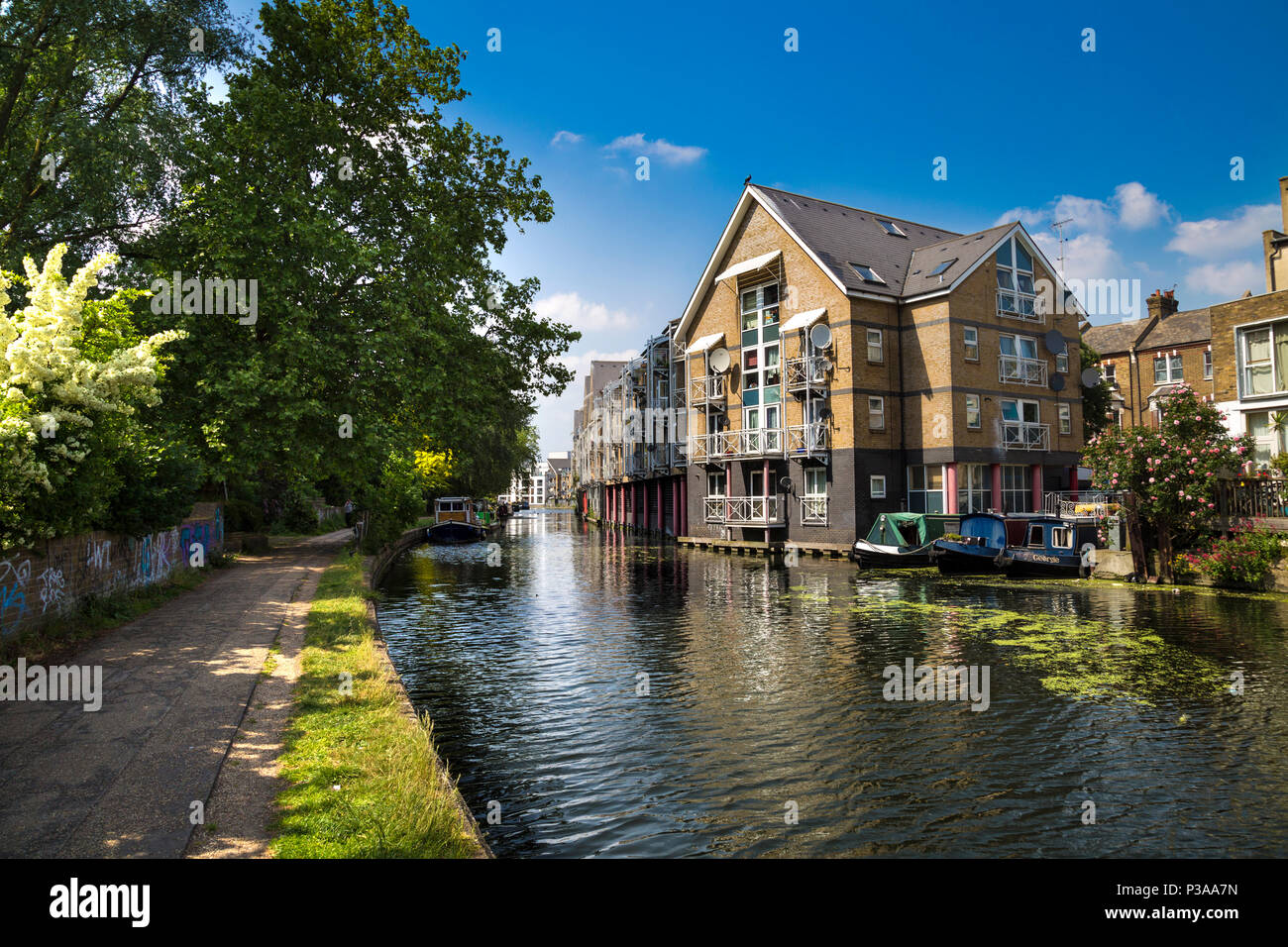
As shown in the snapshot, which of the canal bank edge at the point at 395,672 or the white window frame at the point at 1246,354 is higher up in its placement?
the white window frame at the point at 1246,354

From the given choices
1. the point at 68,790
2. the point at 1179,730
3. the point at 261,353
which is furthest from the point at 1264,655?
the point at 261,353

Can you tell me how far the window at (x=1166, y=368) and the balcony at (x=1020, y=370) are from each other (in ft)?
65.8

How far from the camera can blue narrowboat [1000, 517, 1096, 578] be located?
24.4 meters

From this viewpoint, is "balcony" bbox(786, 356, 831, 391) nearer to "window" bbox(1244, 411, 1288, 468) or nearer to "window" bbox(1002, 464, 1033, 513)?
"window" bbox(1002, 464, 1033, 513)

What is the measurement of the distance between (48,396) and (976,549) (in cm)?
2556

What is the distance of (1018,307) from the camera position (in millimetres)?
35344

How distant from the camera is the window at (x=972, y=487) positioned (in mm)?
32938

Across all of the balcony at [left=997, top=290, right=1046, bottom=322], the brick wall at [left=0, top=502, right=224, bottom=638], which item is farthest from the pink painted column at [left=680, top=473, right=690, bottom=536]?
the brick wall at [left=0, top=502, right=224, bottom=638]

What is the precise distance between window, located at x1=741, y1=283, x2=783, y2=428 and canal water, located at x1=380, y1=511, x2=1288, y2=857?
1982 cm

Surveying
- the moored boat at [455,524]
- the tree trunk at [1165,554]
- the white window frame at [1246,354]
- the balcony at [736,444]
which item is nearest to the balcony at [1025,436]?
the balcony at [736,444]

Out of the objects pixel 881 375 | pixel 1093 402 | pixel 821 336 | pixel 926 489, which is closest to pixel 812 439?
pixel 881 375

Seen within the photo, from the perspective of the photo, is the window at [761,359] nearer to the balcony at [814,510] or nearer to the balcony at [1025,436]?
the balcony at [814,510]
